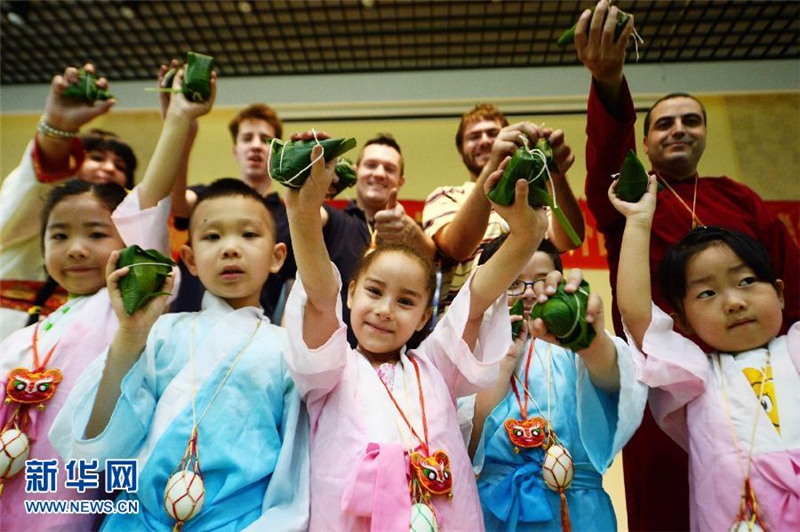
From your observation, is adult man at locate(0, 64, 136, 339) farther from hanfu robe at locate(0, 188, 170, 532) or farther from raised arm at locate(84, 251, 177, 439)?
raised arm at locate(84, 251, 177, 439)

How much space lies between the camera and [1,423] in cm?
136

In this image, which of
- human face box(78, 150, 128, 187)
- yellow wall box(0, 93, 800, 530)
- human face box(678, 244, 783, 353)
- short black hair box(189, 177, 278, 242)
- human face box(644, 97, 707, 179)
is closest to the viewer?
human face box(678, 244, 783, 353)

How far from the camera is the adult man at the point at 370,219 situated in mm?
1630

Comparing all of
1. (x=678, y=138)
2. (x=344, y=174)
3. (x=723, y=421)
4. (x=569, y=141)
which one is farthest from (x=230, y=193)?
(x=569, y=141)

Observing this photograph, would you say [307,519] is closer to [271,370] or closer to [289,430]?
[289,430]

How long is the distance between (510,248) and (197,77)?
1.00 metres

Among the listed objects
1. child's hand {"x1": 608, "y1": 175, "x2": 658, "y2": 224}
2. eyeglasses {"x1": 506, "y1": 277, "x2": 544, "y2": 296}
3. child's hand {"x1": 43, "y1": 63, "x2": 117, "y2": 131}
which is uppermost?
child's hand {"x1": 43, "y1": 63, "x2": 117, "y2": 131}

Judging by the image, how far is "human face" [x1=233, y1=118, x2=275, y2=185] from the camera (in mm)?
2260

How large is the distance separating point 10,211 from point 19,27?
2393mm

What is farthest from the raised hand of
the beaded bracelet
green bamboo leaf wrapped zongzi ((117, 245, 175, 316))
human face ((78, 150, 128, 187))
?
human face ((78, 150, 128, 187))

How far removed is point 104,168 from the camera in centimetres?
221

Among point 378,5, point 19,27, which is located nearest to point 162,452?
point 378,5

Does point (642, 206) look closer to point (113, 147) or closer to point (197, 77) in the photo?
point (197, 77)

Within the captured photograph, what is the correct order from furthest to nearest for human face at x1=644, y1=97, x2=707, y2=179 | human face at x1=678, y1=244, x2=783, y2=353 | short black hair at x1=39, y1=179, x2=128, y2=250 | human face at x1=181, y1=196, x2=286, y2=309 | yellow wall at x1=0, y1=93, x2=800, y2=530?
yellow wall at x1=0, y1=93, x2=800, y2=530, human face at x1=644, y1=97, x2=707, y2=179, short black hair at x1=39, y1=179, x2=128, y2=250, human face at x1=181, y1=196, x2=286, y2=309, human face at x1=678, y1=244, x2=783, y2=353
